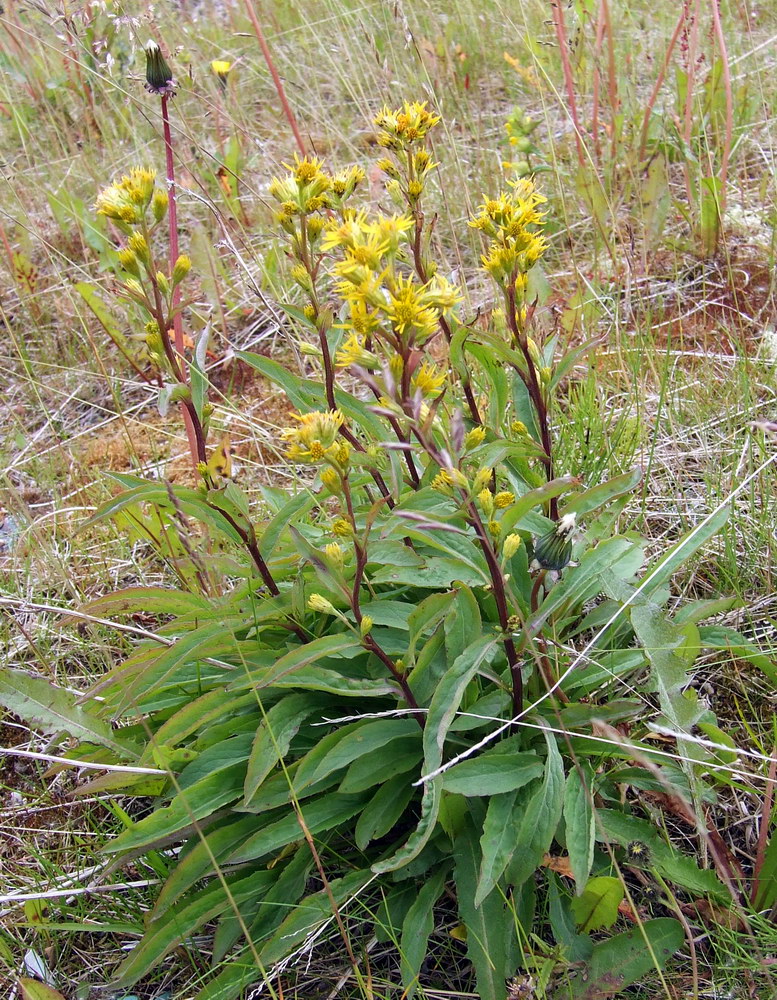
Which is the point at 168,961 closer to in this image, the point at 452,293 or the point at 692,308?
the point at 452,293

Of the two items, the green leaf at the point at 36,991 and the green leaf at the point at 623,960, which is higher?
Answer: the green leaf at the point at 36,991

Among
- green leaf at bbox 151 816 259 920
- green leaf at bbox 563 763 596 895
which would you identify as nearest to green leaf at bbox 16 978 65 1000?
green leaf at bbox 151 816 259 920

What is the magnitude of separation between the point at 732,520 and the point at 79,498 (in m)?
2.22

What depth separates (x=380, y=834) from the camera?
165 centimetres

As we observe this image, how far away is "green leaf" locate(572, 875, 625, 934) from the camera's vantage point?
1454 mm

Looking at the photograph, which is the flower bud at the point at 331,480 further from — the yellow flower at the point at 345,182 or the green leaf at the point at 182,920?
the green leaf at the point at 182,920

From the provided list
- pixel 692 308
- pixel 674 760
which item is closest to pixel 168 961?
pixel 674 760

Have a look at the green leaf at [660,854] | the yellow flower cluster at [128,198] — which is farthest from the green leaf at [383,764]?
the yellow flower cluster at [128,198]

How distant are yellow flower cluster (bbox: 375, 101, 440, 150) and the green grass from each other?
517mm

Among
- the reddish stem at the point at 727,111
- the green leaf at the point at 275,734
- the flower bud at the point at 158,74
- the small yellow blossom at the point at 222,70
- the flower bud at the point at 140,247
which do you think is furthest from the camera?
the small yellow blossom at the point at 222,70

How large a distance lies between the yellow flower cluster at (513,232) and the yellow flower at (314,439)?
505mm

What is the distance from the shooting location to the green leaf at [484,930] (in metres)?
1.48

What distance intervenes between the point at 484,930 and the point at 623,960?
24 centimetres

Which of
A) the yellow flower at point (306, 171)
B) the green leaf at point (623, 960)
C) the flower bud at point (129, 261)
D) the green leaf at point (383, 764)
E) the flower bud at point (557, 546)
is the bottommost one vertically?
the green leaf at point (623, 960)
